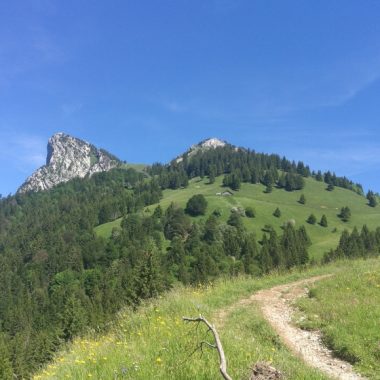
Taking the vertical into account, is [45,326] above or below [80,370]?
below

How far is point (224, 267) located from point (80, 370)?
Answer: 129146 millimetres

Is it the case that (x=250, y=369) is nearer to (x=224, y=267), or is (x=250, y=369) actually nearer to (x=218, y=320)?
(x=218, y=320)

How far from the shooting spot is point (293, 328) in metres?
14.0

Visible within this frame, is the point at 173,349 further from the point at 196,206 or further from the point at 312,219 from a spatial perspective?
the point at 312,219

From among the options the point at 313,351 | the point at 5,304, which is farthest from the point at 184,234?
the point at 313,351

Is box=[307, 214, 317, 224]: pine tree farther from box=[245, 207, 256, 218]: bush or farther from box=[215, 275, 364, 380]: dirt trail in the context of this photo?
box=[215, 275, 364, 380]: dirt trail

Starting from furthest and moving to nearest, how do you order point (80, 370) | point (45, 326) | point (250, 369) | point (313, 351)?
point (45, 326), point (313, 351), point (80, 370), point (250, 369)

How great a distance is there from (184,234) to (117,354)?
165418 mm

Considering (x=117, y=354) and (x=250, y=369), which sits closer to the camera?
(x=250, y=369)

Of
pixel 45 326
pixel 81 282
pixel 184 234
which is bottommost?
pixel 45 326

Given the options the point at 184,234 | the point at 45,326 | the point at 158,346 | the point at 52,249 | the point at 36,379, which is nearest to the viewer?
the point at 158,346

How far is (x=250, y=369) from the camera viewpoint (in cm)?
718

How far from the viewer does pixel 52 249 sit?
18500 centimetres

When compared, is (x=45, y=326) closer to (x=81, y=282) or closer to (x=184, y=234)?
(x=81, y=282)
